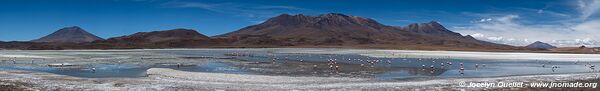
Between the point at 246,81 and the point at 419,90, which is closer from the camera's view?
the point at 419,90

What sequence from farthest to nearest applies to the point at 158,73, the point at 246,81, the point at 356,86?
the point at 158,73
the point at 246,81
the point at 356,86

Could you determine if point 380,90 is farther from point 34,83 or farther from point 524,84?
point 34,83

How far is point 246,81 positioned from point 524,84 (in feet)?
45.3

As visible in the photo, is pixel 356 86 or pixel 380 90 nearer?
pixel 380 90

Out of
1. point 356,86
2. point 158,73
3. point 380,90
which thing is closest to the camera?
point 380,90

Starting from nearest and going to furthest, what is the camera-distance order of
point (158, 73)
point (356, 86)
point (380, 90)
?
point (380, 90) < point (356, 86) < point (158, 73)

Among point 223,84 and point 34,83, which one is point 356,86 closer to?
point 223,84

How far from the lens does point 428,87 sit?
2878cm

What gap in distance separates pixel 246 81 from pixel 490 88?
12082mm

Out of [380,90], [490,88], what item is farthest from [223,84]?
[490,88]

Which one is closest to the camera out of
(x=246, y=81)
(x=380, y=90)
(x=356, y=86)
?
(x=380, y=90)

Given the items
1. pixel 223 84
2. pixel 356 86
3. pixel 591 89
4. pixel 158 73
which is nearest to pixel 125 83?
pixel 223 84

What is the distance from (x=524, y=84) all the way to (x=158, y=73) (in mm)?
20955

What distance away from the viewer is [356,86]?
29172 mm
